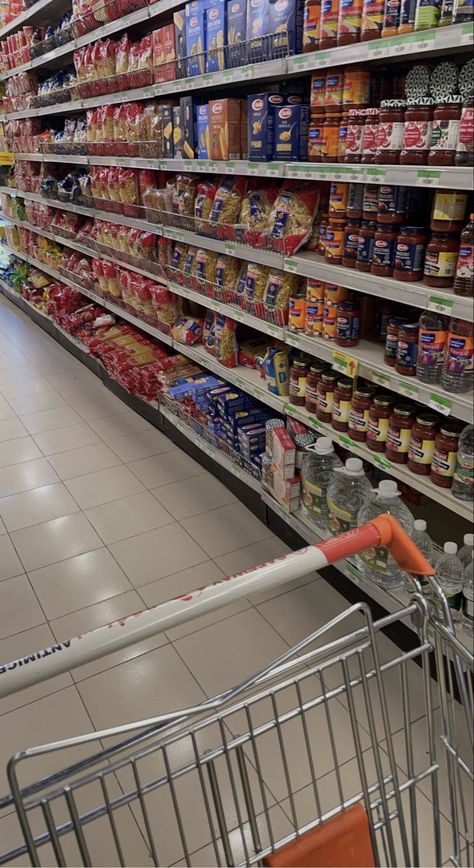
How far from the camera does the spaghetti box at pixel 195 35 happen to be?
265 cm

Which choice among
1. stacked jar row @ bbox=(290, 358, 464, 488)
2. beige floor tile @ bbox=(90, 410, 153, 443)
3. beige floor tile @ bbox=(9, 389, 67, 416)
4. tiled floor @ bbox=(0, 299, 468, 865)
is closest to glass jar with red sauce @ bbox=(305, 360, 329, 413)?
stacked jar row @ bbox=(290, 358, 464, 488)

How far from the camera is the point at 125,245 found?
13.3 feet

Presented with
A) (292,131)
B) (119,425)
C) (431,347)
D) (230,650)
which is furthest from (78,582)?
(292,131)

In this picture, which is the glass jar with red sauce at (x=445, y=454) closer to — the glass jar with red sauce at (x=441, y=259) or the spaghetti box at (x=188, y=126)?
the glass jar with red sauce at (x=441, y=259)

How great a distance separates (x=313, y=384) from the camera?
8.09ft

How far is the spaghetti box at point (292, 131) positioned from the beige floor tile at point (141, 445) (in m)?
1.97

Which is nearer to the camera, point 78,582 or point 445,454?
point 445,454

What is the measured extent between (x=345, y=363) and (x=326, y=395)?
0.74 feet

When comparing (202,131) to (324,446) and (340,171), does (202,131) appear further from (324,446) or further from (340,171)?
(324,446)

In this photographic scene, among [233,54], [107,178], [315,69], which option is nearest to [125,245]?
[107,178]

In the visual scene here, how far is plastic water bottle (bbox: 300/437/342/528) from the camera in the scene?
2486 millimetres

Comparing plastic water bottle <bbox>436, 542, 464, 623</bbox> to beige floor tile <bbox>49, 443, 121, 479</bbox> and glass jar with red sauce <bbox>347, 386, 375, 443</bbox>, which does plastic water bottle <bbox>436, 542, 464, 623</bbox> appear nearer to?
glass jar with red sauce <bbox>347, 386, 375, 443</bbox>

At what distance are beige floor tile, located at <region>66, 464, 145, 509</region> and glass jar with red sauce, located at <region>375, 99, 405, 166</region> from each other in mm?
2151

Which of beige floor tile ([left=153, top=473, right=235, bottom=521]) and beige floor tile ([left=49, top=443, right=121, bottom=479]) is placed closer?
beige floor tile ([left=153, top=473, right=235, bottom=521])
